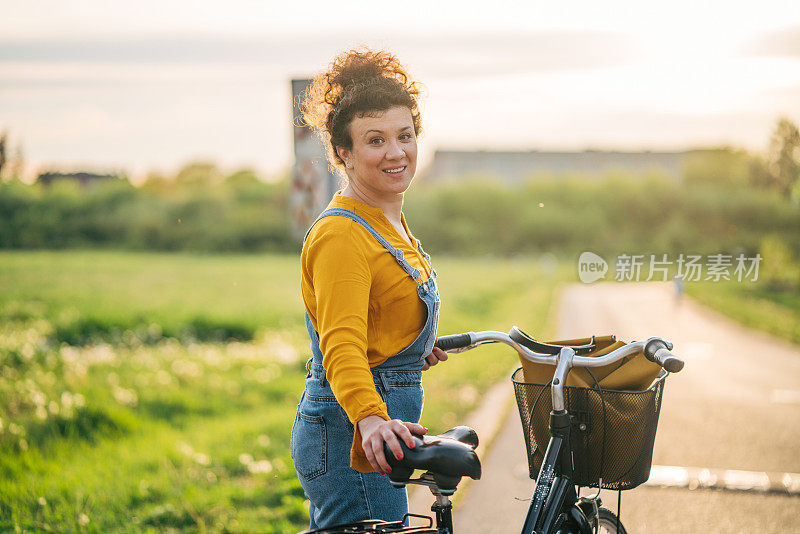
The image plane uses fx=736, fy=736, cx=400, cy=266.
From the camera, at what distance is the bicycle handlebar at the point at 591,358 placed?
1971mm

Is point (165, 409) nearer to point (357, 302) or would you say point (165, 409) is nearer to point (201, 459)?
point (201, 459)

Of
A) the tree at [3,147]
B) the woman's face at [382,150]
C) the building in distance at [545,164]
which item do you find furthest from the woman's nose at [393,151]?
the building in distance at [545,164]

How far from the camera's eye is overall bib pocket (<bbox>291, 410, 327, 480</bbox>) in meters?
2.03

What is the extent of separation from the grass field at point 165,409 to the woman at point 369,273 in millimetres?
1591

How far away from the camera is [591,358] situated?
2111 mm

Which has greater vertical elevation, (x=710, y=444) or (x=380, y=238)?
(x=380, y=238)

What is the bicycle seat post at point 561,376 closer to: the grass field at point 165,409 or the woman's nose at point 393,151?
the woman's nose at point 393,151

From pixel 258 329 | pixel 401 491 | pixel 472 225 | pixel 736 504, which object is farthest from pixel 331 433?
pixel 472 225

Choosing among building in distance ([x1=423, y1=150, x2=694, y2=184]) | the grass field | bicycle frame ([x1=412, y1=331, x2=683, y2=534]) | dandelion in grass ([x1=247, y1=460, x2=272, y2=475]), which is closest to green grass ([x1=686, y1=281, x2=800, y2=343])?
the grass field

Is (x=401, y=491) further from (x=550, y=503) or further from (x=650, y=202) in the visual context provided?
(x=650, y=202)

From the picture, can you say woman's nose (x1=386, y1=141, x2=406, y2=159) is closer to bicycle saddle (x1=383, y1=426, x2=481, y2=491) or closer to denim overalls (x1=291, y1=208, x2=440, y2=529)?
denim overalls (x1=291, y1=208, x2=440, y2=529)

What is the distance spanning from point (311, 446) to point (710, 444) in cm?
470

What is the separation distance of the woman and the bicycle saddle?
193mm

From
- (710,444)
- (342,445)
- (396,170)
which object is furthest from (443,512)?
(710,444)
